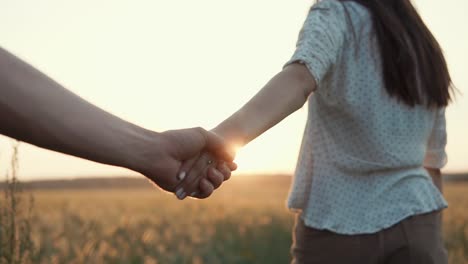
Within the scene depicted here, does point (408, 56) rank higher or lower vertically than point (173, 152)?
higher

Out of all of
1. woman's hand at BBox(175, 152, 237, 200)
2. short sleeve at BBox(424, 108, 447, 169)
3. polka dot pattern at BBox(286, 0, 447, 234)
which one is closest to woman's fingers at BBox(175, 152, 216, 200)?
woman's hand at BBox(175, 152, 237, 200)

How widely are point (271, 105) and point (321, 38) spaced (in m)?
0.26

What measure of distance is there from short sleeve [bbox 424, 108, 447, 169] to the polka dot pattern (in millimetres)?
255

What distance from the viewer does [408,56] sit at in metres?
2.42

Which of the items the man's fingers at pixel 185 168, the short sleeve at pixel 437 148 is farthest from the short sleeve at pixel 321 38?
the short sleeve at pixel 437 148

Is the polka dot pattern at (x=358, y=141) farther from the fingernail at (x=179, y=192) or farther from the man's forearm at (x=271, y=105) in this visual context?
the fingernail at (x=179, y=192)

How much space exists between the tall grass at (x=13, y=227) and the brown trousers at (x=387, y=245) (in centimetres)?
115

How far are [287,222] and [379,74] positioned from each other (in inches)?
294

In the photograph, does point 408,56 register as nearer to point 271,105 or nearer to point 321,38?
point 321,38

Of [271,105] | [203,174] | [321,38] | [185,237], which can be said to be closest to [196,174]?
[203,174]

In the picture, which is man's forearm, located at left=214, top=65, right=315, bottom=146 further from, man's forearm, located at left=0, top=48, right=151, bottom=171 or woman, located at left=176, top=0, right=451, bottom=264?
man's forearm, located at left=0, top=48, right=151, bottom=171

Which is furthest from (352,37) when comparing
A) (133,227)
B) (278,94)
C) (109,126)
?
(133,227)

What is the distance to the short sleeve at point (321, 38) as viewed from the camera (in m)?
2.22

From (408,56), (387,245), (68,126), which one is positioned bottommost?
(387,245)
